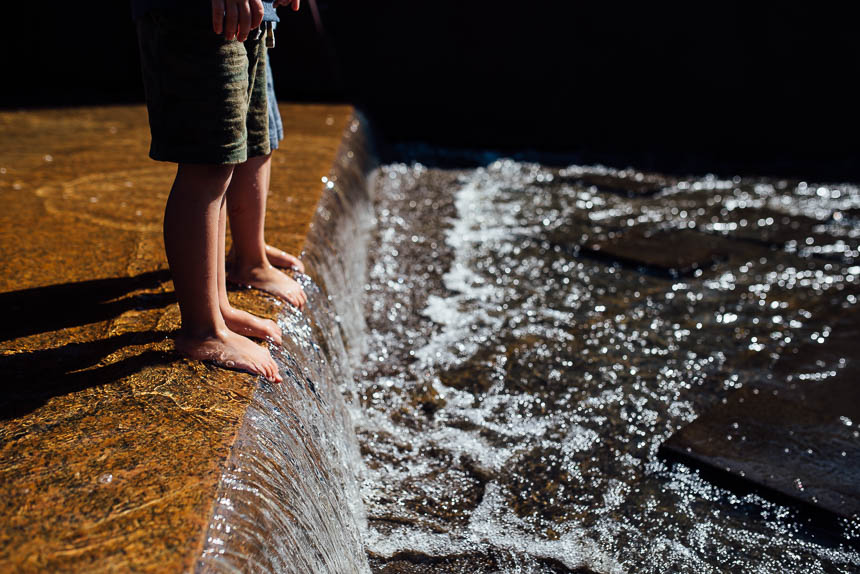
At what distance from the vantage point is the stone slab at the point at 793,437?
240cm

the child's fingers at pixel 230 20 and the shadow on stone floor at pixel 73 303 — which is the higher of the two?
the child's fingers at pixel 230 20

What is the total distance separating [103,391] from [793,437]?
Result: 2.14 metres

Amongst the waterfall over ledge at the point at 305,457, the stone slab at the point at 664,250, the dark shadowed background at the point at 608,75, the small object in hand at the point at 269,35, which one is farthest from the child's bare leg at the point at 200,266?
the dark shadowed background at the point at 608,75

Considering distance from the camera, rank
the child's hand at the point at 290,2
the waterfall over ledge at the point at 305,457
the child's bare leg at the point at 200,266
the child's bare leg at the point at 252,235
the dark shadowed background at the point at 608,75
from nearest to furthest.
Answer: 1. the waterfall over ledge at the point at 305,457
2. the child's bare leg at the point at 200,266
3. the child's hand at the point at 290,2
4. the child's bare leg at the point at 252,235
5. the dark shadowed background at the point at 608,75

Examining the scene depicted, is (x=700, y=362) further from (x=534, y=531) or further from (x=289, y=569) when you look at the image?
(x=289, y=569)

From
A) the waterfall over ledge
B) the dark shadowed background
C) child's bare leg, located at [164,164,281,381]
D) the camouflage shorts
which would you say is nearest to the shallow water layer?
the waterfall over ledge

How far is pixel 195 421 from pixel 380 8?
22.0 ft

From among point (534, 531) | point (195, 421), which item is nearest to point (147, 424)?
point (195, 421)

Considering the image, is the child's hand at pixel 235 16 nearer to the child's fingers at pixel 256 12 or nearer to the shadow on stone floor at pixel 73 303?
the child's fingers at pixel 256 12

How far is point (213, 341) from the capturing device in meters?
1.99

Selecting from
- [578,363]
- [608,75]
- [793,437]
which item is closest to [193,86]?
[578,363]

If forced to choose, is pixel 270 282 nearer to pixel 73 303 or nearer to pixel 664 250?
pixel 73 303

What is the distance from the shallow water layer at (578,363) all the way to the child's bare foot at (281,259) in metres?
0.57

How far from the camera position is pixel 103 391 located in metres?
1.81
